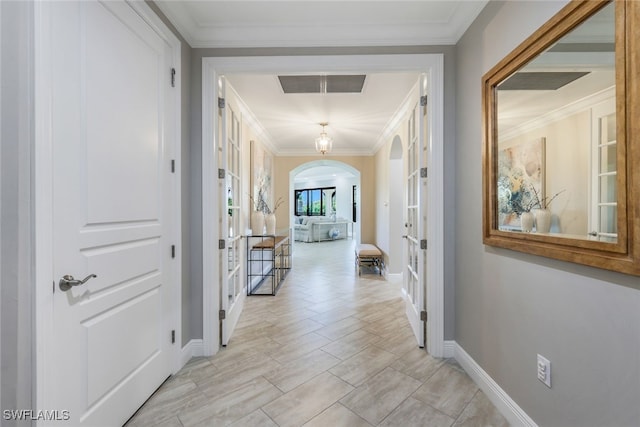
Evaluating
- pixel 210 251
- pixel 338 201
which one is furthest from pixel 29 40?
pixel 338 201

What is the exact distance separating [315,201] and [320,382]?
11.4 meters

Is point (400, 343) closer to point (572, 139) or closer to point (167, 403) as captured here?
point (167, 403)

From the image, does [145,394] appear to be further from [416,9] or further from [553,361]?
[416,9]

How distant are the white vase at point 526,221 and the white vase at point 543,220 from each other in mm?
37

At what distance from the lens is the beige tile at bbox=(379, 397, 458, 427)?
1521 mm

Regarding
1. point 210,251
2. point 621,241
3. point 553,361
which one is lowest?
point 553,361

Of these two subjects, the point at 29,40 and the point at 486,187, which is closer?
the point at 29,40

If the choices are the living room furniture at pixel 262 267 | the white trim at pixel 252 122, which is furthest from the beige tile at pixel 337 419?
the white trim at pixel 252 122

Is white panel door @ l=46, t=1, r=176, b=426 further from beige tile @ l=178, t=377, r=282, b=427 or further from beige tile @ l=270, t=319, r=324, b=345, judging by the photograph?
beige tile @ l=270, t=319, r=324, b=345

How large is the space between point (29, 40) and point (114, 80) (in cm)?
41

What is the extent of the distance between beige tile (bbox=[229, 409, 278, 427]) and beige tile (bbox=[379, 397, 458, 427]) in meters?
0.62

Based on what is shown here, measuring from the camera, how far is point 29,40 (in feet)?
3.40

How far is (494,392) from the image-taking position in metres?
1.67

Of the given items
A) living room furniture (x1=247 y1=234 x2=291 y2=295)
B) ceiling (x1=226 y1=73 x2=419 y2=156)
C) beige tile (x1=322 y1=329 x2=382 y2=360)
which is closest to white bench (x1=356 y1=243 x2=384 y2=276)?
living room furniture (x1=247 y1=234 x2=291 y2=295)
